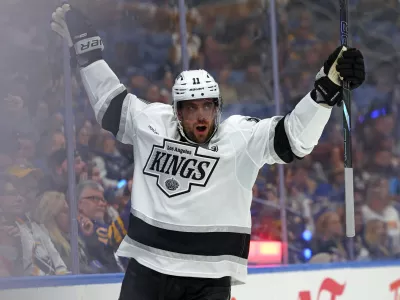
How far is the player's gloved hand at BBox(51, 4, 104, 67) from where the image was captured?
3.10 meters

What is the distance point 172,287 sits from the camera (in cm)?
274

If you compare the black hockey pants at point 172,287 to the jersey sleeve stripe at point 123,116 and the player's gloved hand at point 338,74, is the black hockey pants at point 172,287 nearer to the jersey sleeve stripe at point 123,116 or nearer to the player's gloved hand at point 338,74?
the jersey sleeve stripe at point 123,116

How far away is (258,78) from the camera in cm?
483

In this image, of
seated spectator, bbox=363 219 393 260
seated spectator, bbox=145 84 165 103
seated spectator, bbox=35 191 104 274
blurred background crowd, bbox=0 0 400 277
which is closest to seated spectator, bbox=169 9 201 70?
blurred background crowd, bbox=0 0 400 277

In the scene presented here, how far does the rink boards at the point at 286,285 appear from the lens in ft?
10.8

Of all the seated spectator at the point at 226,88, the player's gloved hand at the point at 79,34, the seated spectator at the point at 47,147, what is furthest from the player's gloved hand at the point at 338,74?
the seated spectator at the point at 226,88

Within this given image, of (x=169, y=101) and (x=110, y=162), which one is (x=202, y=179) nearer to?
(x=110, y=162)

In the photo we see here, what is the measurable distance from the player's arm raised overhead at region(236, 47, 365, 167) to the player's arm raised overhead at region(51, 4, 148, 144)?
53cm

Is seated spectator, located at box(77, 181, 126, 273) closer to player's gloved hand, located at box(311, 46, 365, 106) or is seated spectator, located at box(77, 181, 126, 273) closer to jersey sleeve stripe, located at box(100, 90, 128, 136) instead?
jersey sleeve stripe, located at box(100, 90, 128, 136)

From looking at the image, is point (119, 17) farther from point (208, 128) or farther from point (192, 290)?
point (192, 290)

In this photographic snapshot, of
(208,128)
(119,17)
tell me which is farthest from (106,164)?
(208,128)

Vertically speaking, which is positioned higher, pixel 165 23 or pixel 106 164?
pixel 165 23

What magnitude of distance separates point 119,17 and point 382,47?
2.07m

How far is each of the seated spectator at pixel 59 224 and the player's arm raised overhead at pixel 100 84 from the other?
0.59 meters
